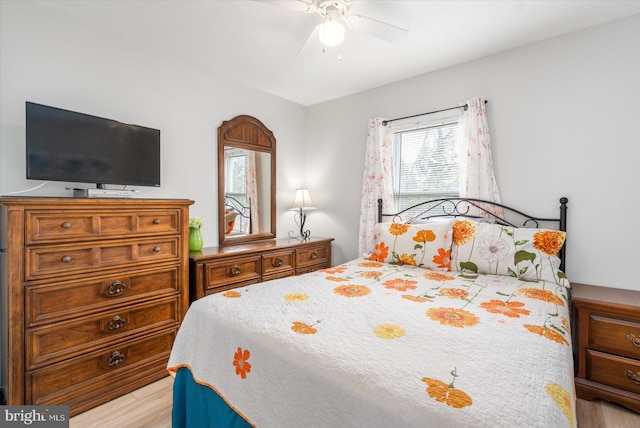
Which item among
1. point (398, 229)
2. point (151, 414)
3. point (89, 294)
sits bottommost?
point (151, 414)

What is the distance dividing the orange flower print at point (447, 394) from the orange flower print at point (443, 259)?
1.64m

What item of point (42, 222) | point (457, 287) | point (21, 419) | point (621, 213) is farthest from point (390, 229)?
point (21, 419)

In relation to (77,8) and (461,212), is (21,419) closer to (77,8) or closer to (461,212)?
(77,8)

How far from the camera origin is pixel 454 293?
1812 millimetres

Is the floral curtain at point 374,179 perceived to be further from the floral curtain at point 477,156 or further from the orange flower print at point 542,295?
the orange flower print at point 542,295

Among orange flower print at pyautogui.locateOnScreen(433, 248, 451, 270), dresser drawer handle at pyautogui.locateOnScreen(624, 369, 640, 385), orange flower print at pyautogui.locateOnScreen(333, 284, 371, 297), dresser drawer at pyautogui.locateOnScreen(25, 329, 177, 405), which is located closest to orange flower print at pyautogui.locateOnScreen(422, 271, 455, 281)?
orange flower print at pyautogui.locateOnScreen(433, 248, 451, 270)

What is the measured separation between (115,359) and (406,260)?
2234 millimetres

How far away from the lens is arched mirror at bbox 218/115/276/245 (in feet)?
10.3

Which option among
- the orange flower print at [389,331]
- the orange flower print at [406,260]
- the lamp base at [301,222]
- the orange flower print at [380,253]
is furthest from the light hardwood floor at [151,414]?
the lamp base at [301,222]

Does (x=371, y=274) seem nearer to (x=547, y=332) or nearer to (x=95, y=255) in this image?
(x=547, y=332)

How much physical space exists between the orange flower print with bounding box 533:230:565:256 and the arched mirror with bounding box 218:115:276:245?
2591 mm

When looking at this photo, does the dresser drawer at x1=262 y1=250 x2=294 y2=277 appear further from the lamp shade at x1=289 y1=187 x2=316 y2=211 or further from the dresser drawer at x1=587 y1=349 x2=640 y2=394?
the dresser drawer at x1=587 y1=349 x2=640 y2=394

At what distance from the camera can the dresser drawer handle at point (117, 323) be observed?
2.00 meters

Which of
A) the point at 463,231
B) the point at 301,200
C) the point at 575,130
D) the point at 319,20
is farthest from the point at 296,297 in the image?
the point at 575,130
